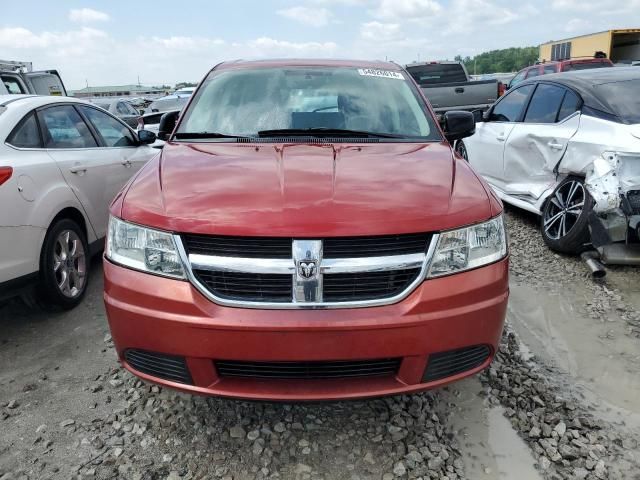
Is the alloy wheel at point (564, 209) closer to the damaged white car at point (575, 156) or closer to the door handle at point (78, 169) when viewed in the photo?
the damaged white car at point (575, 156)

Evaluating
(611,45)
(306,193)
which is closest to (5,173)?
(306,193)

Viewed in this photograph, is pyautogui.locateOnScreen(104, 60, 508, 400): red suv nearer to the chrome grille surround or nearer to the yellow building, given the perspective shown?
the chrome grille surround

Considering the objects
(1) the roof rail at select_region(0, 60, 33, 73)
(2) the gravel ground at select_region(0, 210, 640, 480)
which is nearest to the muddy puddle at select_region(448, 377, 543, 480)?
(2) the gravel ground at select_region(0, 210, 640, 480)

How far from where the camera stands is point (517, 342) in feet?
11.3

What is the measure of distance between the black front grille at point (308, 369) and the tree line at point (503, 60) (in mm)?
84938

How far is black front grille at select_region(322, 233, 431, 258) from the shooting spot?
208 cm

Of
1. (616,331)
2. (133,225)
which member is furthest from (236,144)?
(616,331)

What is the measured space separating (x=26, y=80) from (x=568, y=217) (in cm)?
1053

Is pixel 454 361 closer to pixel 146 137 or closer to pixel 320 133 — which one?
pixel 320 133

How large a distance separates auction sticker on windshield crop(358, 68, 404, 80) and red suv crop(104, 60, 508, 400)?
1.53 meters

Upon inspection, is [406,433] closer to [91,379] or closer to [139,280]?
[139,280]

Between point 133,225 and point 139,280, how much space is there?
25 cm

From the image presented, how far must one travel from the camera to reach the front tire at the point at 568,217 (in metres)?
4.55

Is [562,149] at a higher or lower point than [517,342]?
higher
